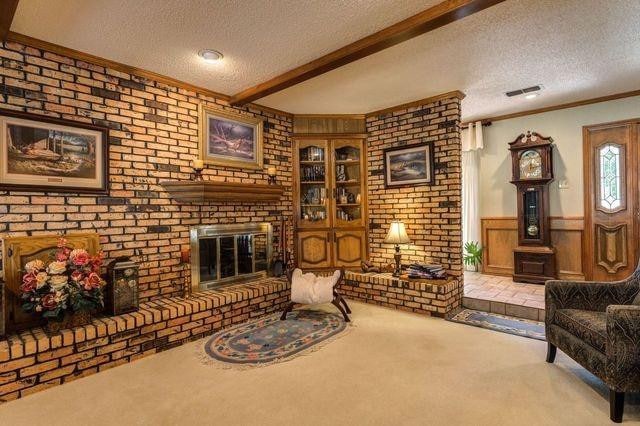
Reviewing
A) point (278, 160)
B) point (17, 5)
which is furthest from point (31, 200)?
point (278, 160)

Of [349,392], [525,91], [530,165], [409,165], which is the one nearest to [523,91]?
[525,91]

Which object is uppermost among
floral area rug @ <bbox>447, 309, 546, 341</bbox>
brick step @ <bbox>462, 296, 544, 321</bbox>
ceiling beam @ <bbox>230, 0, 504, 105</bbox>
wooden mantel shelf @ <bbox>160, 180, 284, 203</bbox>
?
ceiling beam @ <bbox>230, 0, 504, 105</bbox>

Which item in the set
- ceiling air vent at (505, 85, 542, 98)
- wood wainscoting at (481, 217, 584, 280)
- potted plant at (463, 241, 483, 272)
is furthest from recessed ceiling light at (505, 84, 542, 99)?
potted plant at (463, 241, 483, 272)

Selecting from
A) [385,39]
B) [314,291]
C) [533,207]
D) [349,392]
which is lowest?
[349,392]

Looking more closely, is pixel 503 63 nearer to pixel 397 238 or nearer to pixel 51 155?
pixel 397 238

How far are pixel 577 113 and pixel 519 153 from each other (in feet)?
2.78

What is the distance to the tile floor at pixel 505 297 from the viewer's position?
3682 millimetres

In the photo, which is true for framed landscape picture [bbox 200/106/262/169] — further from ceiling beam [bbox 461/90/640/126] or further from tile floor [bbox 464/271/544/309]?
ceiling beam [bbox 461/90/640/126]

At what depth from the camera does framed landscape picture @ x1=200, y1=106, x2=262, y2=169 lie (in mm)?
3822

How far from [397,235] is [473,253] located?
1966 millimetres

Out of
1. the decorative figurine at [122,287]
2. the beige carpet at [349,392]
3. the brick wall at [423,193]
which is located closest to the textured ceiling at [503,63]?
the brick wall at [423,193]

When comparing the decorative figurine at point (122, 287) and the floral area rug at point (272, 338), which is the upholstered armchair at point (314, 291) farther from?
the decorative figurine at point (122, 287)

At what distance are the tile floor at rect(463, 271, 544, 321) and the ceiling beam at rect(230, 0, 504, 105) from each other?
2.98 m

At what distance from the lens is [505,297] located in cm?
403
